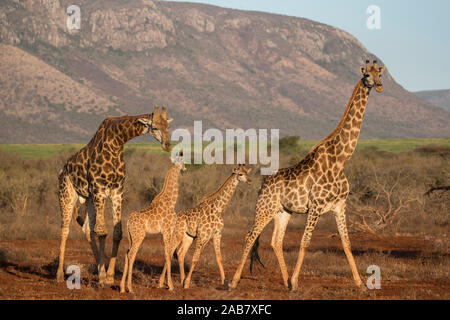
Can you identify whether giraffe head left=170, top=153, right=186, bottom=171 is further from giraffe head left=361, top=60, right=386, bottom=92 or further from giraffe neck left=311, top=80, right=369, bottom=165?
giraffe head left=361, top=60, right=386, bottom=92

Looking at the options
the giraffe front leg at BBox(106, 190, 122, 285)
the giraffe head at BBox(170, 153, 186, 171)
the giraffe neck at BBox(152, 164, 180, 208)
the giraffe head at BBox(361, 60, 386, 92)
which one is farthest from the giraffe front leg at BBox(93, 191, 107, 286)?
the giraffe head at BBox(361, 60, 386, 92)

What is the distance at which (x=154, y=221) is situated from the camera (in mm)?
11000

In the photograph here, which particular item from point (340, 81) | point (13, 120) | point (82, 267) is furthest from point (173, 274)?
point (340, 81)

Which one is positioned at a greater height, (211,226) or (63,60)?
(63,60)

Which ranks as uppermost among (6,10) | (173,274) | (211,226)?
(6,10)

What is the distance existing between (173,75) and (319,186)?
143975 mm

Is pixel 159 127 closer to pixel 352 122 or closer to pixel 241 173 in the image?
pixel 241 173

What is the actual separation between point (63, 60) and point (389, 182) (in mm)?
120790

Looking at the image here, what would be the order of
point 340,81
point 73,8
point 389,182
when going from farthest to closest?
point 340,81 → point 73,8 → point 389,182

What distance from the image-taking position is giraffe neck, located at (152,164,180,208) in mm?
11258

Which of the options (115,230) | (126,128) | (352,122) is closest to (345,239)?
(352,122)

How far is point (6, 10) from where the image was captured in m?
141
